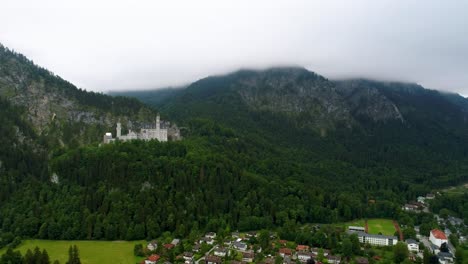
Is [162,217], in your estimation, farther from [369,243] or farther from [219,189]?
[369,243]

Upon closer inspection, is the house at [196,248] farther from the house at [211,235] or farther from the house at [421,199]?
the house at [421,199]

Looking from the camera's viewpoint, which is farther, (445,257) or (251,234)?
(251,234)

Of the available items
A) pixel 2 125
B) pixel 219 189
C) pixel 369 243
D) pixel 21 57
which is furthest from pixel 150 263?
pixel 21 57

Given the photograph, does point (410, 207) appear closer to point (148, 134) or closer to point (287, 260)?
point (287, 260)

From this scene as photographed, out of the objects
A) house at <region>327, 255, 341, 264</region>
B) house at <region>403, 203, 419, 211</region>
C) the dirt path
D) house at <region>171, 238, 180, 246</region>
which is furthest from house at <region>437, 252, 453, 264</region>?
house at <region>171, 238, 180, 246</region>

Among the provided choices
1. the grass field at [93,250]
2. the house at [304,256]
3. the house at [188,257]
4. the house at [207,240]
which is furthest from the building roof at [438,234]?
the grass field at [93,250]

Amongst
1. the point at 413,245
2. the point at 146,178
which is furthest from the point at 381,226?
the point at 146,178
